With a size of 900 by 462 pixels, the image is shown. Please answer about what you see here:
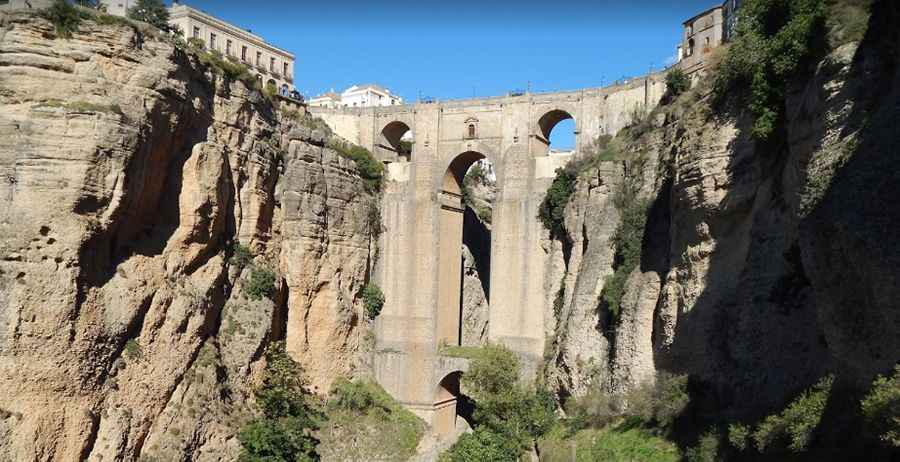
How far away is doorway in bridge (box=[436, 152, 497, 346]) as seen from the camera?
2881cm

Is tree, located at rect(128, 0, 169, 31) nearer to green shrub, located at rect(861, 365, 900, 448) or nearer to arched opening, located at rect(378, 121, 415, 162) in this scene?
arched opening, located at rect(378, 121, 415, 162)

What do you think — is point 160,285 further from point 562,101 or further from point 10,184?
point 562,101

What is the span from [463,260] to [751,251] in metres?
18.7

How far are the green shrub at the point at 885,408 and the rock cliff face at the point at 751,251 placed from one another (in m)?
0.37

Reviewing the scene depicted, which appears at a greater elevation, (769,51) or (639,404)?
(769,51)

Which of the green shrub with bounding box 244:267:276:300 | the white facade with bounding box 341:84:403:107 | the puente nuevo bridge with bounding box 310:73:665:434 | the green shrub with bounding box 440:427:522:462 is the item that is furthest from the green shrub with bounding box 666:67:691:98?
the white facade with bounding box 341:84:403:107

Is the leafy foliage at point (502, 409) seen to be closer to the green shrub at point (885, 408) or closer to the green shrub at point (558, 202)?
the green shrub at point (558, 202)

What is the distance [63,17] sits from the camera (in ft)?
58.9

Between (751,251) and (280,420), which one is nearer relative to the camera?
(751,251)

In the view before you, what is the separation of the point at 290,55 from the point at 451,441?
22679 mm

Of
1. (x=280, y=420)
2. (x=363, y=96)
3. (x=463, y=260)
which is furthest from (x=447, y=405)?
(x=363, y=96)

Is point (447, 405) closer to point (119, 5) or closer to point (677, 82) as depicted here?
point (677, 82)

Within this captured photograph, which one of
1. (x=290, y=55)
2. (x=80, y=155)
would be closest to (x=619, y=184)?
(x=80, y=155)

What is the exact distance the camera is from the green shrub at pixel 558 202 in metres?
26.2
